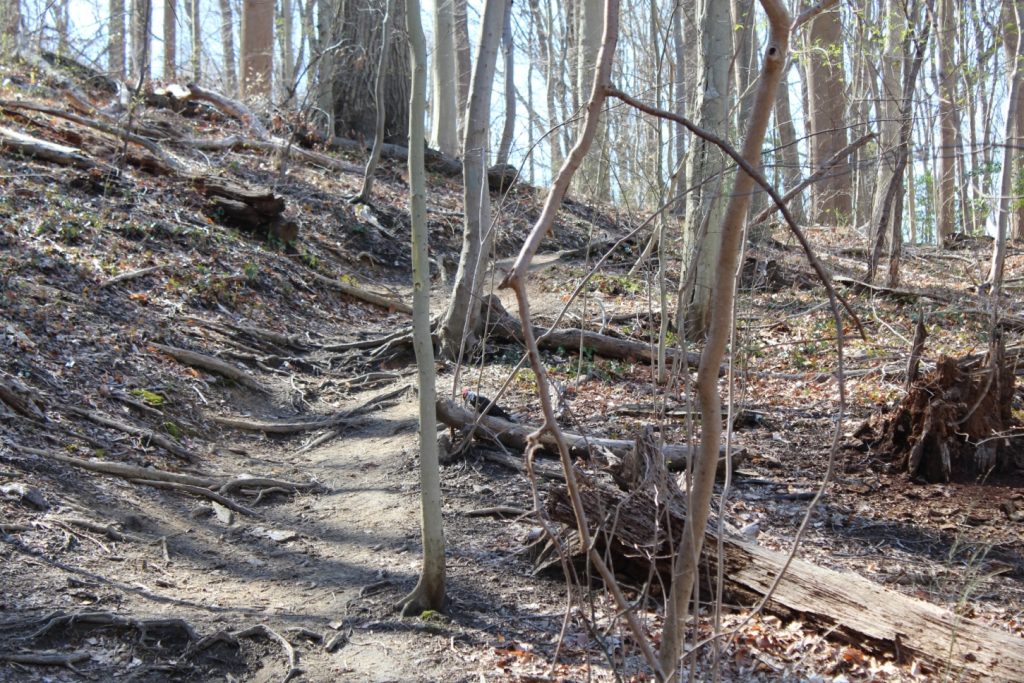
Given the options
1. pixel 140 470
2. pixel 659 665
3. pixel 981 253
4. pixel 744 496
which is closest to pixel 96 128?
pixel 140 470

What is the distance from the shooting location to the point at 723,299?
211 cm

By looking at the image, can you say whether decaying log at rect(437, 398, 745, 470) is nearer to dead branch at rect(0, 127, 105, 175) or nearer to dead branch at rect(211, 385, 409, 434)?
dead branch at rect(211, 385, 409, 434)

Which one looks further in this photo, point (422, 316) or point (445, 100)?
point (445, 100)

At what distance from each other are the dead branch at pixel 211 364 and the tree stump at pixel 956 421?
5449 mm

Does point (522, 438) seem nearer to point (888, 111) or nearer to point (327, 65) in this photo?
point (327, 65)

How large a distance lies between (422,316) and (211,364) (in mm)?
4080

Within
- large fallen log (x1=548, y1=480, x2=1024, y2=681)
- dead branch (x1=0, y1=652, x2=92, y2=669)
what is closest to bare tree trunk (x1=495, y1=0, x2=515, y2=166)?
large fallen log (x1=548, y1=480, x2=1024, y2=681)

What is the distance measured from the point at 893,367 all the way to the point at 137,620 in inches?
288

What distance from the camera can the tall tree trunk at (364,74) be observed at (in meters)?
14.9

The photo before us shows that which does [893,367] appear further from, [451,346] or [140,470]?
[140,470]

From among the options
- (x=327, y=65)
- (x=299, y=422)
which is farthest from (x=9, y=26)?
(x=299, y=422)

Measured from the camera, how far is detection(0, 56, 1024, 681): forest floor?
3928mm

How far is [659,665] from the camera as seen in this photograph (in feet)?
7.58

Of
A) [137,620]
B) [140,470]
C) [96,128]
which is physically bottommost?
[137,620]
